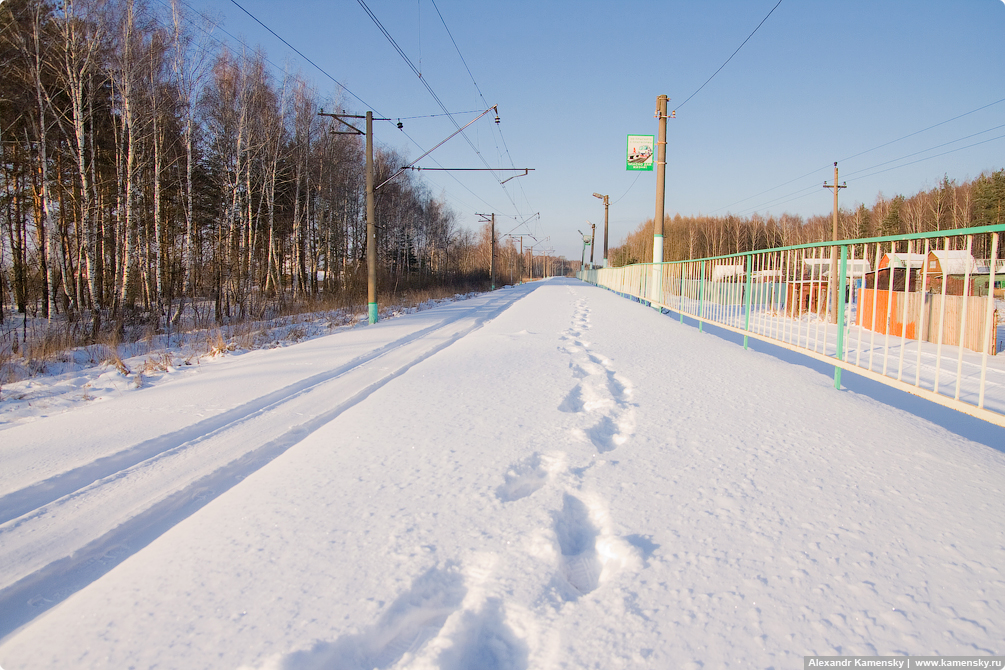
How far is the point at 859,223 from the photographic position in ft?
211

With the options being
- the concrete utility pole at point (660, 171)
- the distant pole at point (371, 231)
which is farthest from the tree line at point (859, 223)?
the distant pole at point (371, 231)

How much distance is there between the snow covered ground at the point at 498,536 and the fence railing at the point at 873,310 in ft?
2.40

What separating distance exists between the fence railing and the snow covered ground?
0.73m

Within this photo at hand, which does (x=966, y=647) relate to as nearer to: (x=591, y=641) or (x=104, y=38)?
(x=591, y=641)

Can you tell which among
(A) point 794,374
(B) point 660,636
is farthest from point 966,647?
(A) point 794,374

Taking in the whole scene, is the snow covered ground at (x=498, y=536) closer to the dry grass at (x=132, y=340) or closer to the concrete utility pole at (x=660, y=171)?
the dry grass at (x=132, y=340)

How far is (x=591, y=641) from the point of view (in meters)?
1.55

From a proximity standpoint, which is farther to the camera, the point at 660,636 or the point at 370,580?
the point at 370,580

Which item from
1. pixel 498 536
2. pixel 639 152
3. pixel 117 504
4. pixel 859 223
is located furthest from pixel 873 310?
pixel 859 223

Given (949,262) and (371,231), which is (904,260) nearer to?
(371,231)

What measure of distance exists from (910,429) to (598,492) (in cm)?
258

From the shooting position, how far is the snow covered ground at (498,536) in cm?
157

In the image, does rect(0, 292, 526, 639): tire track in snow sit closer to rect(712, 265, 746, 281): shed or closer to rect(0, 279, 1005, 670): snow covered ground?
rect(0, 279, 1005, 670): snow covered ground

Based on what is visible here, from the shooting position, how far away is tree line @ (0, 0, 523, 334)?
12102 mm
